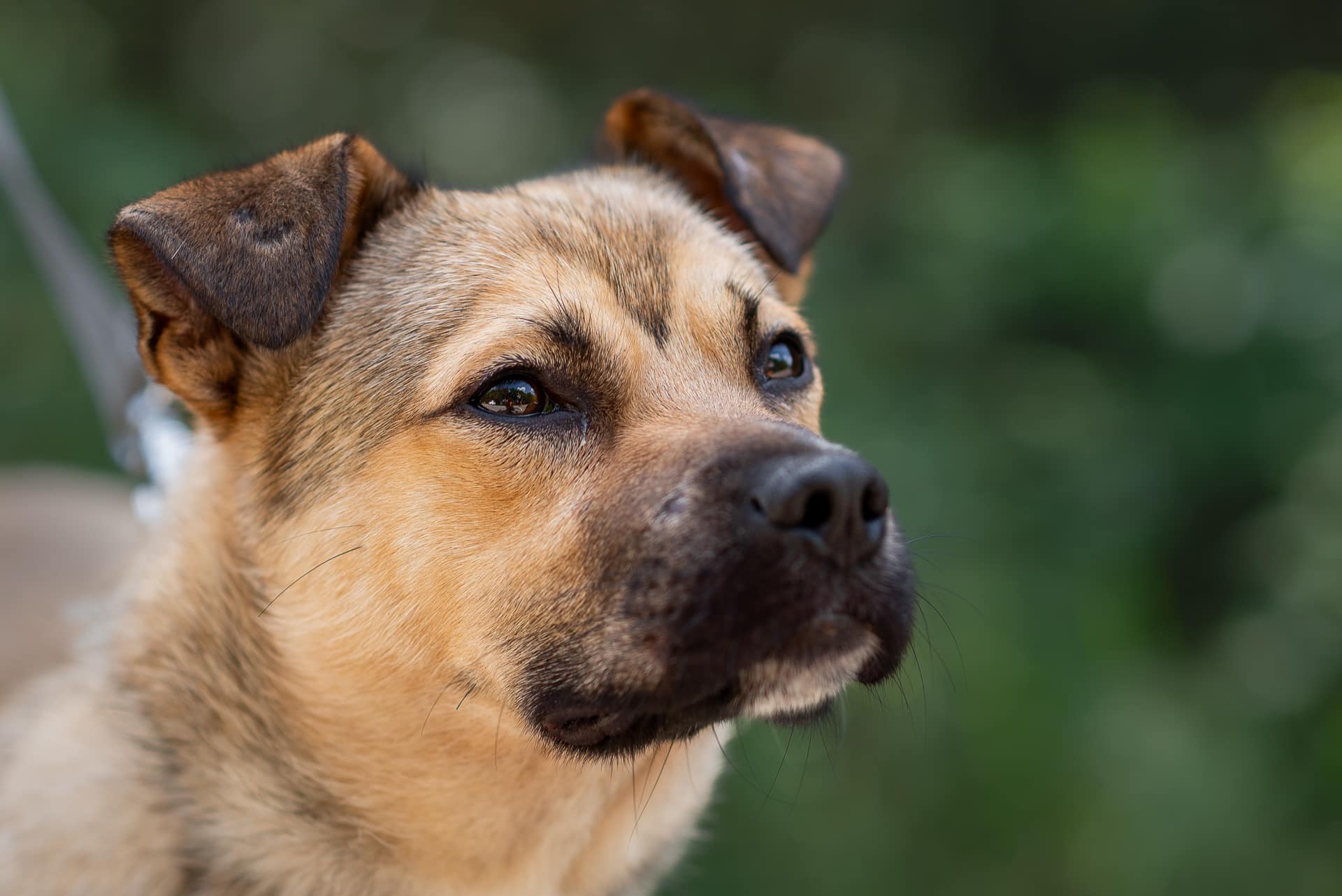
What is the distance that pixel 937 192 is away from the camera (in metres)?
7.39

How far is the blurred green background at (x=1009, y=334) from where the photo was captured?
544cm

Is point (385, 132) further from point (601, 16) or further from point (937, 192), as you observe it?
point (937, 192)

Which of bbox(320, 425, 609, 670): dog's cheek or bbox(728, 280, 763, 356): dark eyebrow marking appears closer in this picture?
bbox(320, 425, 609, 670): dog's cheek

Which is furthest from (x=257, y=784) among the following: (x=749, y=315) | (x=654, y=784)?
(x=749, y=315)

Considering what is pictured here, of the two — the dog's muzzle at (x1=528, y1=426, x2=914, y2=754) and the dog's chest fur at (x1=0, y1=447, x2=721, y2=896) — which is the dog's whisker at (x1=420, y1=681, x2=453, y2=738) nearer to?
the dog's chest fur at (x1=0, y1=447, x2=721, y2=896)

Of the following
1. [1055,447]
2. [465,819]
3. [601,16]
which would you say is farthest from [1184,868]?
[601,16]

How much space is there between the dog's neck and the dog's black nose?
845mm

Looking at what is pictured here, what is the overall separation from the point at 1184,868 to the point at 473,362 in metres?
4.68

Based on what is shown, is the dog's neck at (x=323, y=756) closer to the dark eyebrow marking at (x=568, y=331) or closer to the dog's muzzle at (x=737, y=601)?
the dog's muzzle at (x=737, y=601)

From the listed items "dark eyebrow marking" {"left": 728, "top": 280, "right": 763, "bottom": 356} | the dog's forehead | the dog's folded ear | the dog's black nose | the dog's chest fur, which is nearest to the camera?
the dog's black nose

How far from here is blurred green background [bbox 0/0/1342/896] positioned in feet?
17.9

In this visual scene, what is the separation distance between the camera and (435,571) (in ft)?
8.50

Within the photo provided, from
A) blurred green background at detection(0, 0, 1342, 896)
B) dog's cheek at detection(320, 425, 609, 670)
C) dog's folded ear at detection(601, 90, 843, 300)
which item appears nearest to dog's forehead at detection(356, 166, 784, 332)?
dog's folded ear at detection(601, 90, 843, 300)

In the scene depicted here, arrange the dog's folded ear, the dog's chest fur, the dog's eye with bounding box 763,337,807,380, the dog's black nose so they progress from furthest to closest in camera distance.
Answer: the dog's folded ear, the dog's eye with bounding box 763,337,807,380, the dog's chest fur, the dog's black nose
